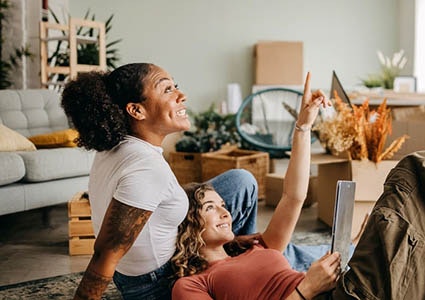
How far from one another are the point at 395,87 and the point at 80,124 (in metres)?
5.87

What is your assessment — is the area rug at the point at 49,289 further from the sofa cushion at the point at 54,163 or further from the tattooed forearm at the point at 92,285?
the tattooed forearm at the point at 92,285

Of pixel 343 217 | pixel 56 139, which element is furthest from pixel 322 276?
pixel 56 139

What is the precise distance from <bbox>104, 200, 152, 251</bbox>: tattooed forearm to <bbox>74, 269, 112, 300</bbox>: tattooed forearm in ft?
0.27

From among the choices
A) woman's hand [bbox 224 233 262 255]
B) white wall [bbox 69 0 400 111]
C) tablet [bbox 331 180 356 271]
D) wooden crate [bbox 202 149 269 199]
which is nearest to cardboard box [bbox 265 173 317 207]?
wooden crate [bbox 202 149 269 199]

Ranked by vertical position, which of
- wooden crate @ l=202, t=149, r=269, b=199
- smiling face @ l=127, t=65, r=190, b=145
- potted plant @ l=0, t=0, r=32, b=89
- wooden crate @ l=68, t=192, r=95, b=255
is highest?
potted plant @ l=0, t=0, r=32, b=89

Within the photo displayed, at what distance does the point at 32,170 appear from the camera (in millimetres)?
3811

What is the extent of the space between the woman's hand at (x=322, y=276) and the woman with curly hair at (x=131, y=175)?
1.46ft

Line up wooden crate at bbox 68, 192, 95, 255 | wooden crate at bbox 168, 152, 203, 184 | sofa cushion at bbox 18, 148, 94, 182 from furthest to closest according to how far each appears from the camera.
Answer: wooden crate at bbox 168, 152, 203, 184 → sofa cushion at bbox 18, 148, 94, 182 → wooden crate at bbox 68, 192, 95, 255

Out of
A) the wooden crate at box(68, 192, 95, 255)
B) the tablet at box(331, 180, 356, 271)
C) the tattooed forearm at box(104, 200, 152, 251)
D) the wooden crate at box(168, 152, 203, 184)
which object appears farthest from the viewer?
the wooden crate at box(168, 152, 203, 184)

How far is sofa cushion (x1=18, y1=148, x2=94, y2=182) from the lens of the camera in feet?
12.5

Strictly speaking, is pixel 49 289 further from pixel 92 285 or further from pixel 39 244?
pixel 92 285

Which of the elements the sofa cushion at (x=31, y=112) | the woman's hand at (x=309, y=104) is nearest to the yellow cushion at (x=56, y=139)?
the sofa cushion at (x=31, y=112)

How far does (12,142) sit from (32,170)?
0.36m

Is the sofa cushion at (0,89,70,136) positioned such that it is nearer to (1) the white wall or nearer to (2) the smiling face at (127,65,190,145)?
(2) the smiling face at (127,65,190,145)
